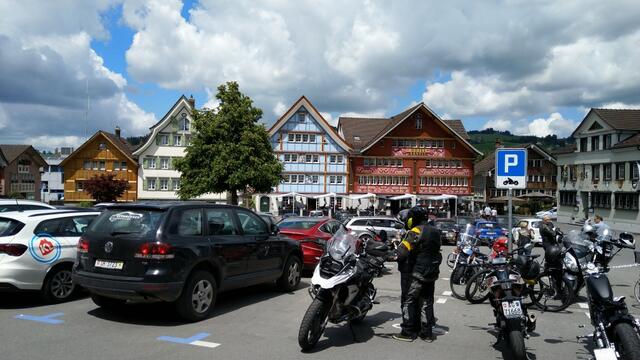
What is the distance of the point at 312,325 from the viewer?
6.41m

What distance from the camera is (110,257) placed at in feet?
24.6

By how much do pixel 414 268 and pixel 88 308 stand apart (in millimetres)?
5267

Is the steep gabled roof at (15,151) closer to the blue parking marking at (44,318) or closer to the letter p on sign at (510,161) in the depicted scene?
the blue parking marking at (44,318)

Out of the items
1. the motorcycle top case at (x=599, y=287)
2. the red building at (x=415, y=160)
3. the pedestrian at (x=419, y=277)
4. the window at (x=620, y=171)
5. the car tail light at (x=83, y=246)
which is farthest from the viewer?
the red building at (x=415, y=160)

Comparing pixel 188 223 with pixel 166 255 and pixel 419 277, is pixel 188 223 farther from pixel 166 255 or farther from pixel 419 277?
pixel 419 277

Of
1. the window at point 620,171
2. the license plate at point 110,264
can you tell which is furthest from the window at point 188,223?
the window at point 620,171

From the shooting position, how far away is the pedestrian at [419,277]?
281 inches

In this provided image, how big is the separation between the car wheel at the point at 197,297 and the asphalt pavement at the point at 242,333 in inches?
6.5

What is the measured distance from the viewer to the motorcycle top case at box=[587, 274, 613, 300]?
18.6ft

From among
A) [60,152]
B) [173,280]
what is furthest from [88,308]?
[60,152]

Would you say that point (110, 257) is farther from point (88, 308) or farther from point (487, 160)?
point (487, 160)

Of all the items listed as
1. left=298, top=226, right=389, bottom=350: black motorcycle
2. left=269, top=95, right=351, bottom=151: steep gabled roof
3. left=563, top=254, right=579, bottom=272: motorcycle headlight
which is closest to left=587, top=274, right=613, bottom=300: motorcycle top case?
left=298, top=226, right=389, bottom=350: black motorcycle

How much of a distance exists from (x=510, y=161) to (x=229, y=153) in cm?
3249

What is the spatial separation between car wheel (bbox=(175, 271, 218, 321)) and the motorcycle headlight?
6002 millimetres
